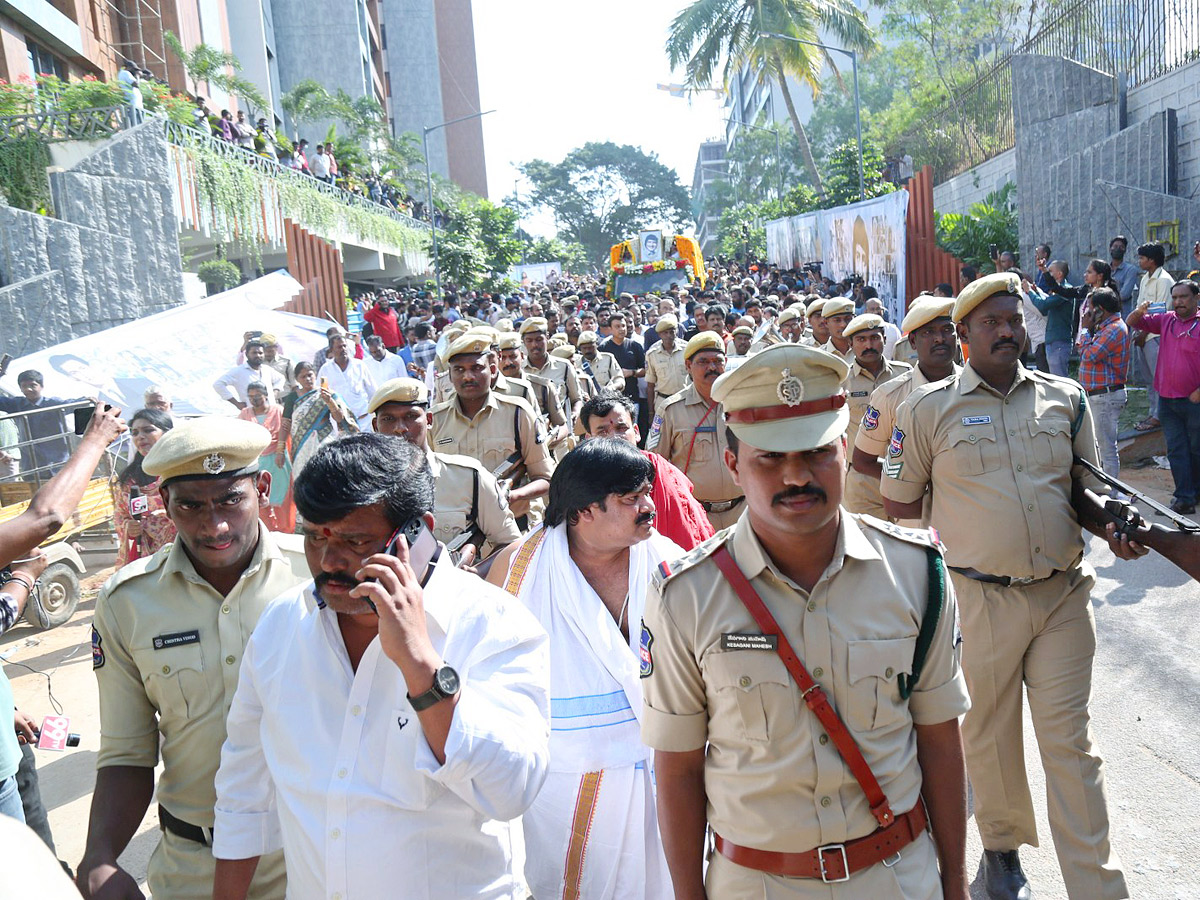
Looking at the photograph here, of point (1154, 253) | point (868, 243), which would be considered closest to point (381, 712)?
point (1154, 253)

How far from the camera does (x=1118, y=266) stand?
12.2 meters

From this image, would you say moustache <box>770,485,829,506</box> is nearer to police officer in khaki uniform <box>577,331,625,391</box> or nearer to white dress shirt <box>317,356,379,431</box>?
white dress shirt <box>317,356,379,431</box>

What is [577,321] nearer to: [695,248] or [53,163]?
[53,163]

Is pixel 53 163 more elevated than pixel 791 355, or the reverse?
pixel 53 163

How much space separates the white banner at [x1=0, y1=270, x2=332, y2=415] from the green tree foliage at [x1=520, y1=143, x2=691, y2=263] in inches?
3425

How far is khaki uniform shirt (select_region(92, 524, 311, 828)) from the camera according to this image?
2.60m

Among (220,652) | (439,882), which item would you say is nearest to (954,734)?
(439,882)

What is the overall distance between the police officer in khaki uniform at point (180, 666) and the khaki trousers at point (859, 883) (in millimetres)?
1194

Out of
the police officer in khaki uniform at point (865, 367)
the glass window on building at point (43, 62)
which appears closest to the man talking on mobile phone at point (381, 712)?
the police officer in khaki uniform at point (865, 367)

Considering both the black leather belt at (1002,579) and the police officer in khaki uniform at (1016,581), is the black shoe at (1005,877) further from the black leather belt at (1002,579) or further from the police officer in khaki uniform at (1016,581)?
the black leather belt at (1002,579)

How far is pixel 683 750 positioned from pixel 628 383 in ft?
37.6

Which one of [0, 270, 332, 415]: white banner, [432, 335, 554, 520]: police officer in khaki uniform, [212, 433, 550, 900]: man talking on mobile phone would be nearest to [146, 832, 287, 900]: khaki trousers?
[212, 433, 550, 900]: man talking on mobile phone

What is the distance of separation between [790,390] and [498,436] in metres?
3.86

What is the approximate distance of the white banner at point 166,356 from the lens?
10.6 m
